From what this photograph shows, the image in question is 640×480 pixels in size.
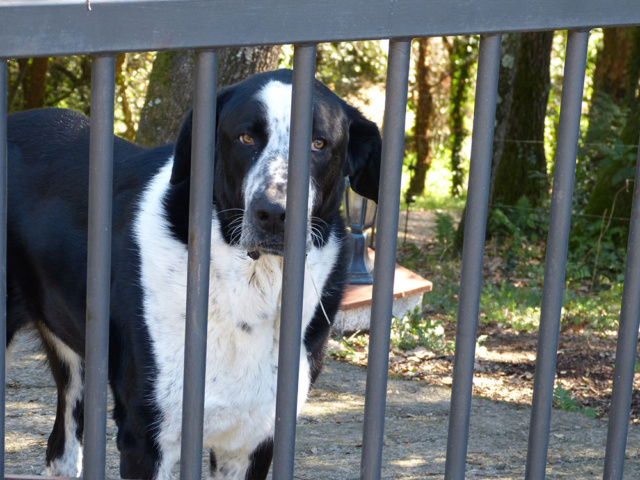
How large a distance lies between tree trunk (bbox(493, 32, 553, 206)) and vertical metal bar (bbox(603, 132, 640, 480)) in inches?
341

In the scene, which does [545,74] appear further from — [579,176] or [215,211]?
[215,211]

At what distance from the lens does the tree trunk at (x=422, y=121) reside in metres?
19.1

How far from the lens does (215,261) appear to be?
269cm

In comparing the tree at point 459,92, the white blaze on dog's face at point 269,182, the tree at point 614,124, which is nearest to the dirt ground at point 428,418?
the white blaze on dog's face at point 269,182

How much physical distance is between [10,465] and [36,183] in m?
1.31

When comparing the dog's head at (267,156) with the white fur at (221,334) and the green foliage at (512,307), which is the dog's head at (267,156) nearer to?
the white fur at (221,334)

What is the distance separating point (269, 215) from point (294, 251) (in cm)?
98

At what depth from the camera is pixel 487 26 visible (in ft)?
4.11

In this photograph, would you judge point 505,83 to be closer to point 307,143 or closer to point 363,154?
point 363,154

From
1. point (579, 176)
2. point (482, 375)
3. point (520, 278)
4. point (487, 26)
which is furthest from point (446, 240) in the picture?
point (487, 26)

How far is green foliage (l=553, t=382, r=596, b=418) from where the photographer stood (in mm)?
4512

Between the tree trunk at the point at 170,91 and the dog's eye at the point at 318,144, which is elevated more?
the tree trunk at the point at 170,91

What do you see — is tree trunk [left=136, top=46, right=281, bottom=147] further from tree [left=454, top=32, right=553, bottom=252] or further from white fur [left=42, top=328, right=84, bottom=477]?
tree [left=454, top=32, right=553, bottom=252]

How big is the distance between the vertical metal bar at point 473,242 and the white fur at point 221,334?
129cm
